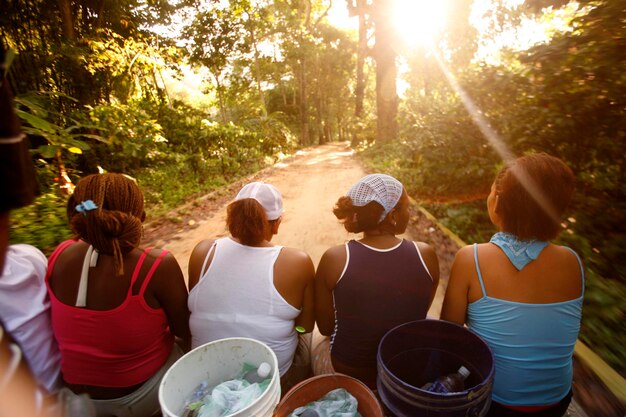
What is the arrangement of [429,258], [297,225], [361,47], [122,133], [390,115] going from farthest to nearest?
[361,47] → [390,115] → [122,133] → [297,225] → [429,258]

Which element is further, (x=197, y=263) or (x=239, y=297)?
(x=197, y=263)

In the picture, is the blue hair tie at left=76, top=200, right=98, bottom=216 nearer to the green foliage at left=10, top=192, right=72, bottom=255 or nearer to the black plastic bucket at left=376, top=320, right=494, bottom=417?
the black plastic bucket at left=376, top=320, right=494, bottom=417

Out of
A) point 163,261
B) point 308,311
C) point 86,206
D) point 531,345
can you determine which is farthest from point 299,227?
point 531,345

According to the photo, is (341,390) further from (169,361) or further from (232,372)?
(169,361)

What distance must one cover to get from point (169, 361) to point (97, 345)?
53 centimetres

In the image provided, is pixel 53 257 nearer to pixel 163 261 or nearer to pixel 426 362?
pixel 163 261

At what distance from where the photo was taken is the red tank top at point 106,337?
1765mm

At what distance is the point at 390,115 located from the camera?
50.3 ft

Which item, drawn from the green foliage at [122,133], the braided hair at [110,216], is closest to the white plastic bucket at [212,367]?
the braided hair at [110,216]

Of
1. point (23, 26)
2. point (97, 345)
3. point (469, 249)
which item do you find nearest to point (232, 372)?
point (97, 345)

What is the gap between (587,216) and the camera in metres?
3.65

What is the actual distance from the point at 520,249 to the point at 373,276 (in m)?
0.82

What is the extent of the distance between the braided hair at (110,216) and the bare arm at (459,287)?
1.90 metres

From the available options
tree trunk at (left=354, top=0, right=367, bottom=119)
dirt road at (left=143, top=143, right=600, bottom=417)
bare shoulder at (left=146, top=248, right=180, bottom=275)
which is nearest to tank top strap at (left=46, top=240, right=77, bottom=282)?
bare shoulder at (left=146, top=248, right=180, bottom=275)
